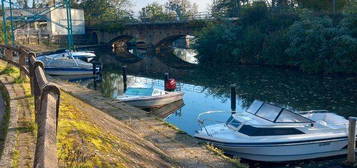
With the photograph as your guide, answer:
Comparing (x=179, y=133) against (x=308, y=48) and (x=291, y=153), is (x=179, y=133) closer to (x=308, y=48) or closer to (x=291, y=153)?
(x=291, y=153)

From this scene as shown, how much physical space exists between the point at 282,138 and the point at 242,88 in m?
14.9

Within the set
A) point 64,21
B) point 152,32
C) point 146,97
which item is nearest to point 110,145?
point 146,97

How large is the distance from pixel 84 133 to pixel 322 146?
9.11 m

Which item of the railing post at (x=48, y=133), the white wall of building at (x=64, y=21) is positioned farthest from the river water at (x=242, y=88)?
the white wall of building at (x=64, y=21)

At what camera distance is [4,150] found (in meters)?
5.78

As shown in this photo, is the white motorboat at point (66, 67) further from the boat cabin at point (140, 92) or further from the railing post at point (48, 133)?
the railing post at point (48, 133)

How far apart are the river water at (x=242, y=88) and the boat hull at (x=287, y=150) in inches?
23.2

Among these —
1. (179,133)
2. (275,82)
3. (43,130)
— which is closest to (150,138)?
(179,133)

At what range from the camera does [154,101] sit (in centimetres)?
2209

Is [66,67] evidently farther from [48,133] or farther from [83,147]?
[48,133]

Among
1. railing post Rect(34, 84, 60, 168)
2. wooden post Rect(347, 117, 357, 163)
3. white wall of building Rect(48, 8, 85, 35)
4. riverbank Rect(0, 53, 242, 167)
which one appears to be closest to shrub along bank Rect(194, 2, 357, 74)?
wooden post Rect(347, 117, 357, 163)

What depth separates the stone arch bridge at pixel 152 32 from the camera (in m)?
57.8

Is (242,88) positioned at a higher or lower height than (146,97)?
lower

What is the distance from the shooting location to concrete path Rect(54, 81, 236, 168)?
10781mm
